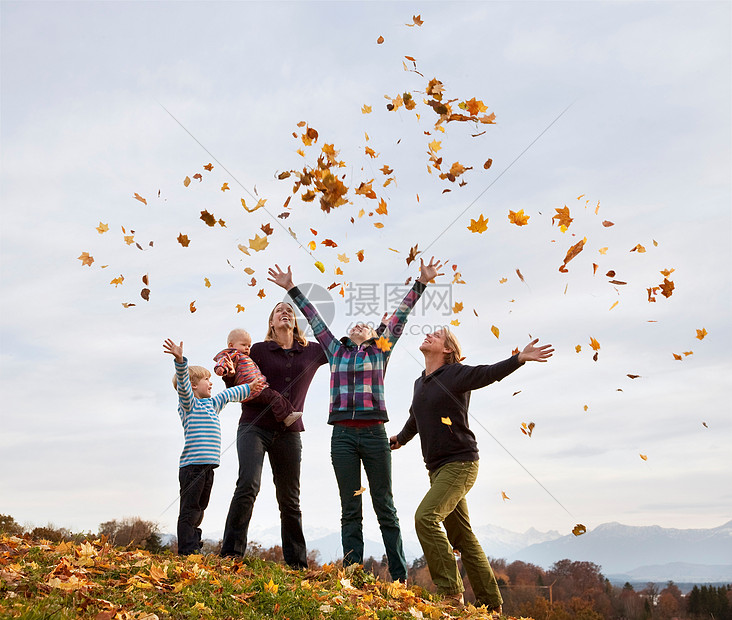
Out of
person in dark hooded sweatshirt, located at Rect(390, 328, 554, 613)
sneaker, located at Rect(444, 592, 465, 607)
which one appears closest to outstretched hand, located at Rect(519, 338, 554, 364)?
person in dark hooded sweatshirt, located at Rect(390, 328, 554, 613)

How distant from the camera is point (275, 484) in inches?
256

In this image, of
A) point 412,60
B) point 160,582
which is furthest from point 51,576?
point 412,60

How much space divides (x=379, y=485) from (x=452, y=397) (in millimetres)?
1084

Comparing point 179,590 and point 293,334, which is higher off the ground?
point 293,334

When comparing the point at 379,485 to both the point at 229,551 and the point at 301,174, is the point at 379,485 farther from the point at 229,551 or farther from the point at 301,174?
the point at 301,174

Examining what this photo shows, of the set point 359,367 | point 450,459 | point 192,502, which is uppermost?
point 359,367

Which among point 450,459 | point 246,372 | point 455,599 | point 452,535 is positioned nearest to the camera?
point 455,599

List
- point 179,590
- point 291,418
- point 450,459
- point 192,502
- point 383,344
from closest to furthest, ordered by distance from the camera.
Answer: point 179,590, point 450,459, point 192,502, point 383,344, point 291,418

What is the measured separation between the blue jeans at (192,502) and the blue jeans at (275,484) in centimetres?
29

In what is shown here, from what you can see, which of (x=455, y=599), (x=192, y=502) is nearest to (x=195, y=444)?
(x=192, y=502)

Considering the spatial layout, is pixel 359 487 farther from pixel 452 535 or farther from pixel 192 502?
pixel 192 502

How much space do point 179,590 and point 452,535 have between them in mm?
2670

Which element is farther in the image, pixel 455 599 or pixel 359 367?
pixel 359 367

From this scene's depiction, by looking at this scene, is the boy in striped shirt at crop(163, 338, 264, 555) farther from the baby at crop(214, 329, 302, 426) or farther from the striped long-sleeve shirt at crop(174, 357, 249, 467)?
the baby at crop(214, 329, 302, 426)
